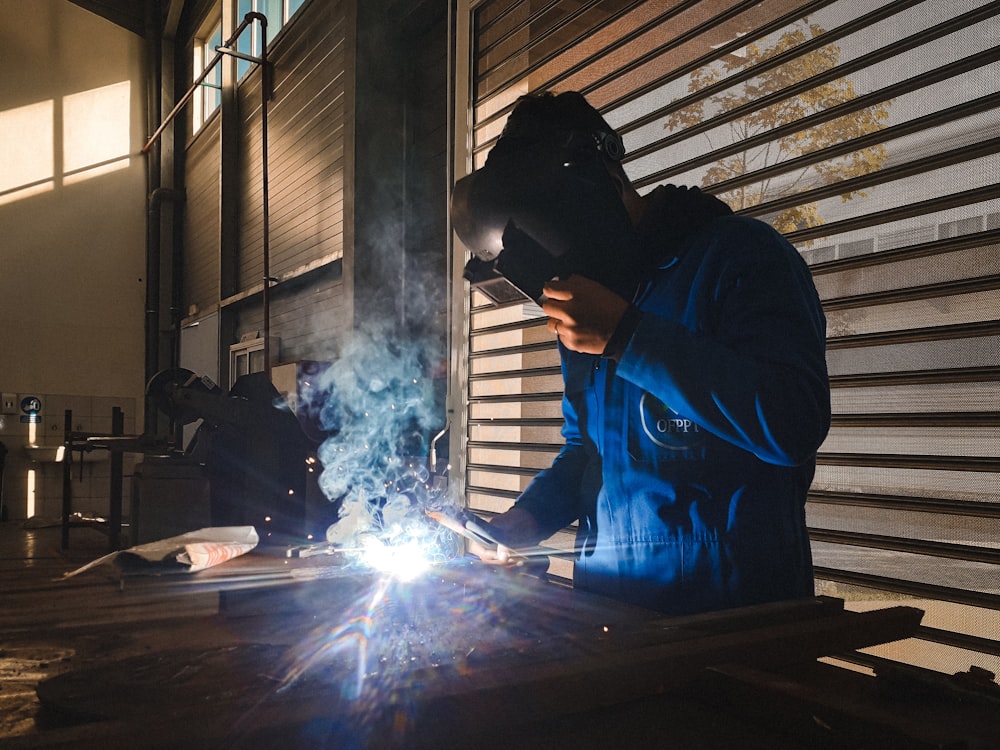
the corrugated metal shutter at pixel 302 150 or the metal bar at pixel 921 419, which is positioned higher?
the corrugated metal shutter at pixel 302 150

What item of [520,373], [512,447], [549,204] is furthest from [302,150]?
[549,204]

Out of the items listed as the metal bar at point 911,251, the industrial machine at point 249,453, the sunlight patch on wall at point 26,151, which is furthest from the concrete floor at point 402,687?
the sunlight patch on wall at point 26,151

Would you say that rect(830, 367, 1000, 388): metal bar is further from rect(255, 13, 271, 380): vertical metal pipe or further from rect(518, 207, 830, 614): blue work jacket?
rect(255, 13, 271, 380): vertical metal pipe

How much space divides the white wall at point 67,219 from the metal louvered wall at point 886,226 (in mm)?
10503

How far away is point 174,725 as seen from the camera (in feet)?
2.37

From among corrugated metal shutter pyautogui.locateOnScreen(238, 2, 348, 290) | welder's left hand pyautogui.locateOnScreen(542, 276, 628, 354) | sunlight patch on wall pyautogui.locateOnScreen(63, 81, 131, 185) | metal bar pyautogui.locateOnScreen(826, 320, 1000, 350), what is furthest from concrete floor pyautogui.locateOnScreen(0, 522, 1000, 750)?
sunlight patch on wall pyautogui.locateOnScreen(63, 81, 131, 185)

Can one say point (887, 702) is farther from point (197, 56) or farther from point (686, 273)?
point (197, 56)

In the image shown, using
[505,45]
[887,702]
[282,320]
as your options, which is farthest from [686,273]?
[282,320]

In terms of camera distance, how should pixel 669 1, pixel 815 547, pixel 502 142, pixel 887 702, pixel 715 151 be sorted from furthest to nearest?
1. pixel 669 1
2. pixel 715 151
3. pixel 815 547
4. pixel 502 142
5. pixel 887 702

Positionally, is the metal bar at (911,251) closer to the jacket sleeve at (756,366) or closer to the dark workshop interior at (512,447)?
the dark workshop interior at (512,447)

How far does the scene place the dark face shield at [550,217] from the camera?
4.30 feet

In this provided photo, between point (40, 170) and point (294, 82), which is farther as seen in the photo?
point (40, 170)

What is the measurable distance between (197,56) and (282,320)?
586 cm

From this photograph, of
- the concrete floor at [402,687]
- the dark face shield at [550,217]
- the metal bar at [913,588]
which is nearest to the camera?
the concrete floor at [402,687]
